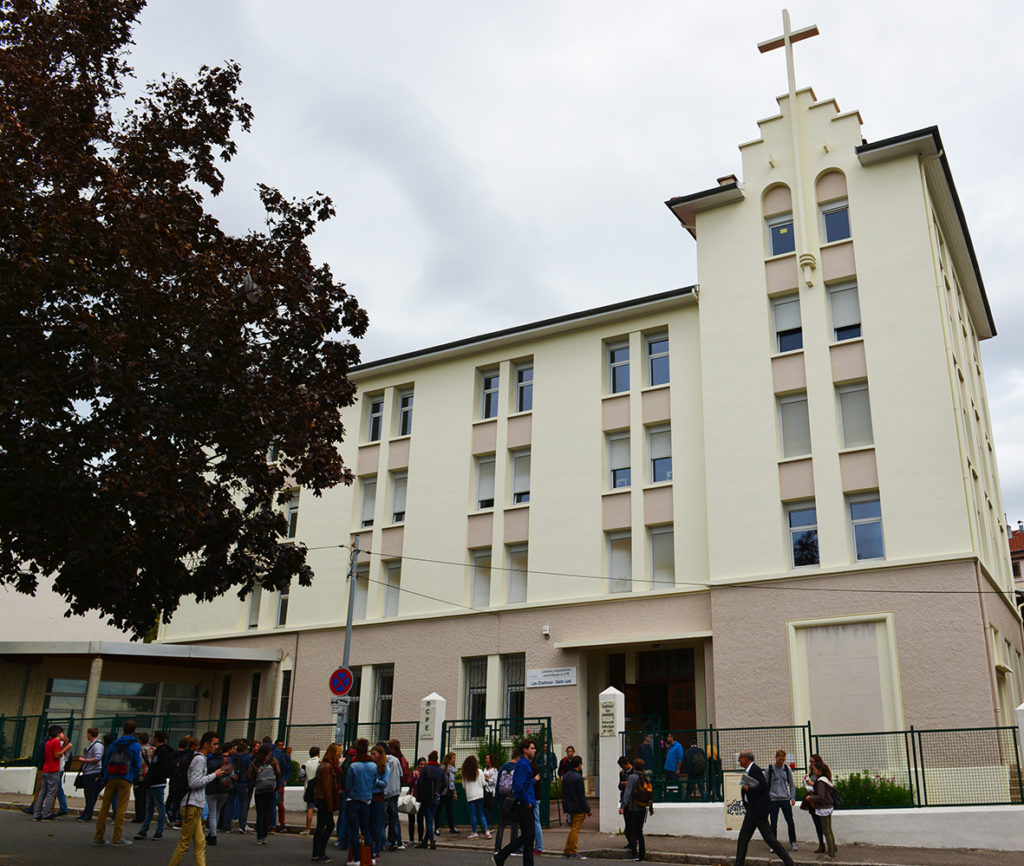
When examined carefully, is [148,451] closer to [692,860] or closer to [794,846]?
[692,860]

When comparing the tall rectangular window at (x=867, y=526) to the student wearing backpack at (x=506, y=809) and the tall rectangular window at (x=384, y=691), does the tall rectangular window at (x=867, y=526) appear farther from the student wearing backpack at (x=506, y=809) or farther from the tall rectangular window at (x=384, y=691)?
the tall rectangular window at (x=384, y=691)

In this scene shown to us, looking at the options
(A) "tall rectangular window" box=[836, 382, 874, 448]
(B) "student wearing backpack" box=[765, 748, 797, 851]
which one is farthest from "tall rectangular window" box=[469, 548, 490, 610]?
(B) "student wearing backpack" box=[765, 748, 797, 851]

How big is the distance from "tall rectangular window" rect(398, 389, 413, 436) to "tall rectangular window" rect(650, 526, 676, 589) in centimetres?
947

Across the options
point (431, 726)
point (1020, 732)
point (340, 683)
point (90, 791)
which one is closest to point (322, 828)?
point (90, 791)

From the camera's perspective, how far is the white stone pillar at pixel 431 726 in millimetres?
21328

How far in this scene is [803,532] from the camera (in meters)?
22.9

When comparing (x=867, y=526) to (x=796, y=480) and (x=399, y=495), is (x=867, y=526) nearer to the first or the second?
(x=796, y=480)

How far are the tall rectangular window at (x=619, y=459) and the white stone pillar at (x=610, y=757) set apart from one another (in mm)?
8665

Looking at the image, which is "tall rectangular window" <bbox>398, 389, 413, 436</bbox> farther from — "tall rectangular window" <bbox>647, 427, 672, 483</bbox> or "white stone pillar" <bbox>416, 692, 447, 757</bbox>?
"white stone pillar" <bbox>416, 692, 447, 757</bbox>

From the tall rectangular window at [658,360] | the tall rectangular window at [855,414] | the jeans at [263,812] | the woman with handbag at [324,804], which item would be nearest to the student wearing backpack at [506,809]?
the woman with handbag at [324,804]

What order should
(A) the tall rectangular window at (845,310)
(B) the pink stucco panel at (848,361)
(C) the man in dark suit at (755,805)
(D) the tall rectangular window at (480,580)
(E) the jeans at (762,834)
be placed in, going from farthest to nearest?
(D) the tall rectangular window at (480,580) < (A) the tall rectangular window at (845,310) < (B) the pink stucco panel at (848,361) < (C) the man in dark suit at (755,805) < (E) the jeans at (762,834)

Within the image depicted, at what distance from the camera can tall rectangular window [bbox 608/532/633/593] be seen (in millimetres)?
25734

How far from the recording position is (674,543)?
25156 mm

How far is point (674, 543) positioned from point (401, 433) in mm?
10669
